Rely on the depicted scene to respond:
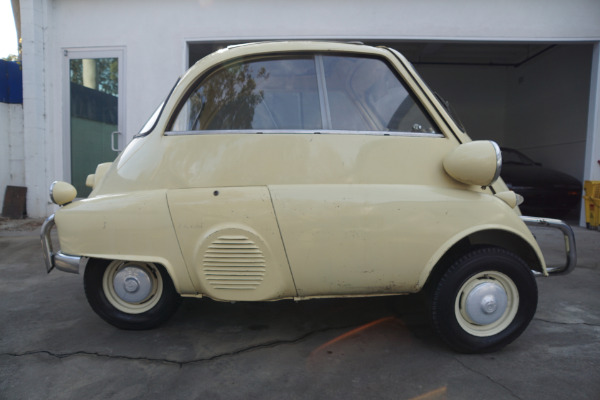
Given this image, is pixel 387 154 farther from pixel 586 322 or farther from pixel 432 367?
pixel 586 322

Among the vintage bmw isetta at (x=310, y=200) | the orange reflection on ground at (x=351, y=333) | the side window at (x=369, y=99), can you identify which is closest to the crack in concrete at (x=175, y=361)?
the orange reflection on ground at (x=351, y=333)

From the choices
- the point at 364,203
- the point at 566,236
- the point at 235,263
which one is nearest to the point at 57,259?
the point at 235,263

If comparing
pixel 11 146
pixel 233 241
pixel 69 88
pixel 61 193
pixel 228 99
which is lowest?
pixel 233 241

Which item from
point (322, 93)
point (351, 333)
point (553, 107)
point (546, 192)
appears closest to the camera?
point (322, 93)

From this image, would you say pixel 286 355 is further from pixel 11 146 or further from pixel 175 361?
pixel 11 146

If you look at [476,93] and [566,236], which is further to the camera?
[476,93]

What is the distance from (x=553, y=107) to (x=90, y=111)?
38.1 ft

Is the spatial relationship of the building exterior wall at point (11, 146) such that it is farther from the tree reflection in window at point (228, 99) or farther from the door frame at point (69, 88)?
the tree reflection in window at point (228, 99)

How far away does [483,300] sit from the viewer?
91.4 inches

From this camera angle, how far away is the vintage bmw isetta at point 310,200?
2.28 m

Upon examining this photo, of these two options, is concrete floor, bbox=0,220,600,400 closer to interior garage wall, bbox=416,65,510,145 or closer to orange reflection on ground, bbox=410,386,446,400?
orange reflection on ground, bbox=410,386,446,400

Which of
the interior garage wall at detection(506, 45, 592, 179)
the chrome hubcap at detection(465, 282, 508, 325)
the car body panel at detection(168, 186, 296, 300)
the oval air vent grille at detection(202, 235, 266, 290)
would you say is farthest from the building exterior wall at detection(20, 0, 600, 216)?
the chrome hubcap at detection(465, 282, 508, 325)

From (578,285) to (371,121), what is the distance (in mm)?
2951

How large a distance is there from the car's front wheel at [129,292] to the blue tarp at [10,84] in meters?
6.54
